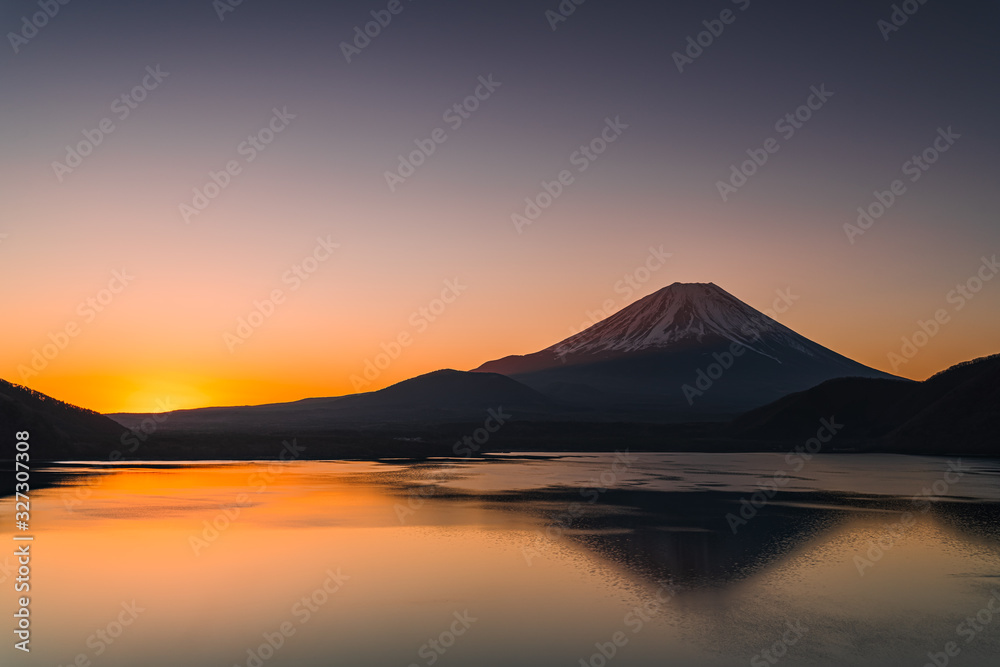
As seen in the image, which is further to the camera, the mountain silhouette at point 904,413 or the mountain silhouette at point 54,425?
the mountain silhouette at point 904,413

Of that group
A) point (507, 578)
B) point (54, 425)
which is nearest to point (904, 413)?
point (54, 425)

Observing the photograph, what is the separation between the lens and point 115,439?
67.4 m

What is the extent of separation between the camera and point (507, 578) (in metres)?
19.1

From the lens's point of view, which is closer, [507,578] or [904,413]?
[507,578]

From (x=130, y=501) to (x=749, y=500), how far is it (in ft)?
87.1

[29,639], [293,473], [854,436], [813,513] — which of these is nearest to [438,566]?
[29,639]

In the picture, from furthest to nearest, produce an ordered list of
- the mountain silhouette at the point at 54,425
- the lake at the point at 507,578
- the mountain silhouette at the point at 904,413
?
the mountain silhouette at the point at 904,413, the mountain silhouette at the point at 54,425, the lake at the point at 507,578

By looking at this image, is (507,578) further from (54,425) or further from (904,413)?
(904,413)

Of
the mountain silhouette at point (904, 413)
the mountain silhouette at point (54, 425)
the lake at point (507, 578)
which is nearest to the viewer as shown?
the lake at point (507, 578)

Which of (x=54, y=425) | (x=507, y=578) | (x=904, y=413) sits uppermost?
(x=54, y=425)

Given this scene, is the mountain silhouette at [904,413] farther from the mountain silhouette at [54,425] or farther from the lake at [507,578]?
the mountain silhouette at [54,425]

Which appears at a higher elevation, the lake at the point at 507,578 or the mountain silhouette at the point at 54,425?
the mountain silhouette at the point at 54,425

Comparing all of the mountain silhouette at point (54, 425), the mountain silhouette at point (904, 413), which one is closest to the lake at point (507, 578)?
the mountain silhouette at point (54, 425)

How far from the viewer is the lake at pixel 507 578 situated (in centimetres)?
1375
